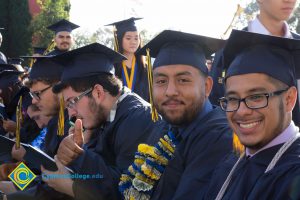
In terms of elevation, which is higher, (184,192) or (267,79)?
(267,79)

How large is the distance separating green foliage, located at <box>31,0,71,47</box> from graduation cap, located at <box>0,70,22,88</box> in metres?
15.6

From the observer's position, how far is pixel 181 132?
3.13m

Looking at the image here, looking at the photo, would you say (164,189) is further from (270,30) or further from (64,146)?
(270,30)

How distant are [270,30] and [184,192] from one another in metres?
1.43

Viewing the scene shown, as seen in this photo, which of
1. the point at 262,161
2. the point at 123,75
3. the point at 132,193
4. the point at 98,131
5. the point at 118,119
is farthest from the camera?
the point at 123,75

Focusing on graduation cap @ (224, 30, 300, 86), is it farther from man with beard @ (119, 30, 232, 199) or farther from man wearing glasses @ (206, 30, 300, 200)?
man with beard @ (119, 30, 232, 199)

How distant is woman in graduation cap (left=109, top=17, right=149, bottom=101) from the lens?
695 centimetres

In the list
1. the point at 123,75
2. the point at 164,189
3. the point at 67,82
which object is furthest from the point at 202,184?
the point at 123,75

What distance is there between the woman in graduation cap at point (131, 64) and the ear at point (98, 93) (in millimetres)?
3065

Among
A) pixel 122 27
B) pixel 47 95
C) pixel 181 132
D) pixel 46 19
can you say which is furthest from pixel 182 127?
pixel 46 19

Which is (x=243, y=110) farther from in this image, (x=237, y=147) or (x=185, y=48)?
(x=185, y=48)

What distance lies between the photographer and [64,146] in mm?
3371

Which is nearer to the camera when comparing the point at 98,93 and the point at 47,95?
the point at 98,93

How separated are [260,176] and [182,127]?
1.02 m
